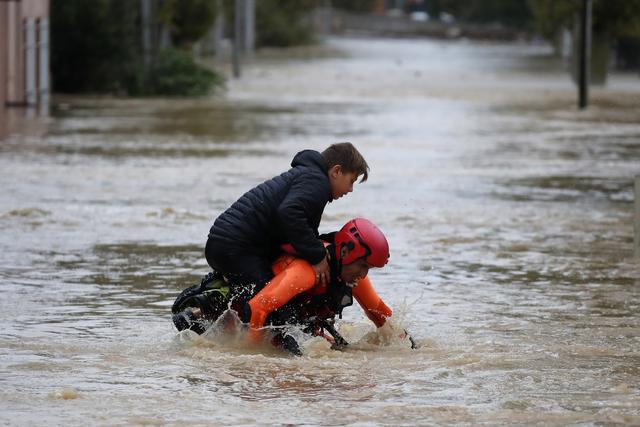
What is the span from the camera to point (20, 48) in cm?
3033

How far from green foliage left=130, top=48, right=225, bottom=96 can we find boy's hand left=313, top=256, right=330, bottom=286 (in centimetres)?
2766

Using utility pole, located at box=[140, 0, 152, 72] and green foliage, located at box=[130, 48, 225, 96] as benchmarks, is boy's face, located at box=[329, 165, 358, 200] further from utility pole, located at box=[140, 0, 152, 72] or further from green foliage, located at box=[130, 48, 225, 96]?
utility pole, located at box=[140, 0, 152, 72]

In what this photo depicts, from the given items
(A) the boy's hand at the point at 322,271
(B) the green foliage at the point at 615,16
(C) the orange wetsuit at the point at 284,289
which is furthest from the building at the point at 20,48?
(A) the boy's hand at the point at 322,271

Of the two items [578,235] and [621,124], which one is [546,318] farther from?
[621,124]

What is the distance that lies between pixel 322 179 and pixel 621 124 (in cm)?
2058

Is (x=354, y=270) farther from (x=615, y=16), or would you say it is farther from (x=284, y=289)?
(x=615, y=16)

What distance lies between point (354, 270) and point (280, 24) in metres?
72.4

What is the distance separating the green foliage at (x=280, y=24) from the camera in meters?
79.1

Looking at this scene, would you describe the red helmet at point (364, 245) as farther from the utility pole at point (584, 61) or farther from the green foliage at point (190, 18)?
the green foliage at point (190, 18)

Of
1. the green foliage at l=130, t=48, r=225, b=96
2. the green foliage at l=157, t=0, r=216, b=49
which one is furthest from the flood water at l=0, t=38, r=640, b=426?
the green foliage at l=157, t=0, r=216, b=49

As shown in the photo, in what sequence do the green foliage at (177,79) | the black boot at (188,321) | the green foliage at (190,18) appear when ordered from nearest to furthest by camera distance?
the black boot at (188,321), the green foliage at (177,79), the green foliage at (190,18)

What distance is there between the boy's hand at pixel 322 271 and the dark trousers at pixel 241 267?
11.0 inches

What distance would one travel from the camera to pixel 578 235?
13.4m

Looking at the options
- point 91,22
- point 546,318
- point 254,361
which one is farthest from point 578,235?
point 91,22
